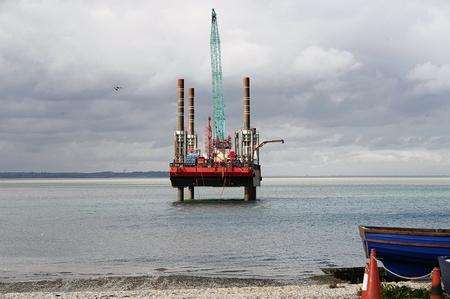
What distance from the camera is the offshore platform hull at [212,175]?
307 feet

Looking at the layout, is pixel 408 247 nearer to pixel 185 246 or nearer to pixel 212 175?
pixel 185 246

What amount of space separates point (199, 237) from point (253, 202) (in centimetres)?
5485

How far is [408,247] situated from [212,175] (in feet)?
240

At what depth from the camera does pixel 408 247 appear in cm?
2102

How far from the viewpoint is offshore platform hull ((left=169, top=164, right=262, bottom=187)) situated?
9369 centimetres

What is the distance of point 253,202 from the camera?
349ft

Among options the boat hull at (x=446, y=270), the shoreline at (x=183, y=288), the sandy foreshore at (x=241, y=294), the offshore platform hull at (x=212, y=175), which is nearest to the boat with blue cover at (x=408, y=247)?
the shoreline at (x=183, y=288)

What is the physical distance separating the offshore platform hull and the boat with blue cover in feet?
236

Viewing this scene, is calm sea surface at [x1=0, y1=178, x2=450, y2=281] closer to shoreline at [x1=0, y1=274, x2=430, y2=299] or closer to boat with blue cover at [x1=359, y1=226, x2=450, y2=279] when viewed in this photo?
shoreline at [x1=0, y1=274, x2=430, y2=299]

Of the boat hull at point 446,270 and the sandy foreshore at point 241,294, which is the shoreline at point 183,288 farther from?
the boat hull at point 446,270

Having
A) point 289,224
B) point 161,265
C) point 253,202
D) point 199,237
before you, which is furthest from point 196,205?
point 161,265

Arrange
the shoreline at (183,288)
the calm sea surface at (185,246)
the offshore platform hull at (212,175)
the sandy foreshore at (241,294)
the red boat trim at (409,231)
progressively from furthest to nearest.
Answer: the offshore platform hull at (212,175), the calm sea surface at (185,246), the shoreline at (183,288), the red boat trim at (409,231), the sandy foreshore at (241,294)

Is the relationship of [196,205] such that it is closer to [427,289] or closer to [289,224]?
[289,224]

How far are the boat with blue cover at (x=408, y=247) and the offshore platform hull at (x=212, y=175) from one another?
71.9 metres
